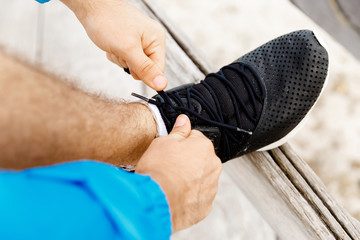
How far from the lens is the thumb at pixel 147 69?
0.83 meters

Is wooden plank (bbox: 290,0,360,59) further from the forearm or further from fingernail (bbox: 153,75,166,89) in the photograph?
the forearm

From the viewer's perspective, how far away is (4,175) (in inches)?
15.8

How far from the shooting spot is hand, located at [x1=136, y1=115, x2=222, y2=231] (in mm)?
557

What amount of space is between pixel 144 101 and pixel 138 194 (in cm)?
41

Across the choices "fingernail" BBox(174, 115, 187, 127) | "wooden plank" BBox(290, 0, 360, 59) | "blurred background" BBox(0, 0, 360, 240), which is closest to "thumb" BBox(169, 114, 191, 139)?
"fingernail" BBox(174, 115, 187, 127)

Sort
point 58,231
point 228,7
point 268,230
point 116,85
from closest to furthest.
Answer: point 58,231, point 268,230, point 116,85, point 228,7

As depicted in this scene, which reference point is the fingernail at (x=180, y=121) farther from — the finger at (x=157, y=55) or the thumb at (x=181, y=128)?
the finger at (x=157, y=55)

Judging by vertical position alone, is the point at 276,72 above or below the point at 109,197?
below

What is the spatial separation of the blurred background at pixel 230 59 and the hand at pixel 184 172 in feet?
2.64

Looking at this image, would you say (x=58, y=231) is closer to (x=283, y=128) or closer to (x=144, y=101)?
(x=144, y=101)

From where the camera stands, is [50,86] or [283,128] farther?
[283,128]

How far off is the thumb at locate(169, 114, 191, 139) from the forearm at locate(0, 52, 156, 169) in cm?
7

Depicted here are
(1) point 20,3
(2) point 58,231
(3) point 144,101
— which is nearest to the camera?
(2) point 58,231

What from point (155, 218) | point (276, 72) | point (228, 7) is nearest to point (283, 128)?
point (276, 72)
